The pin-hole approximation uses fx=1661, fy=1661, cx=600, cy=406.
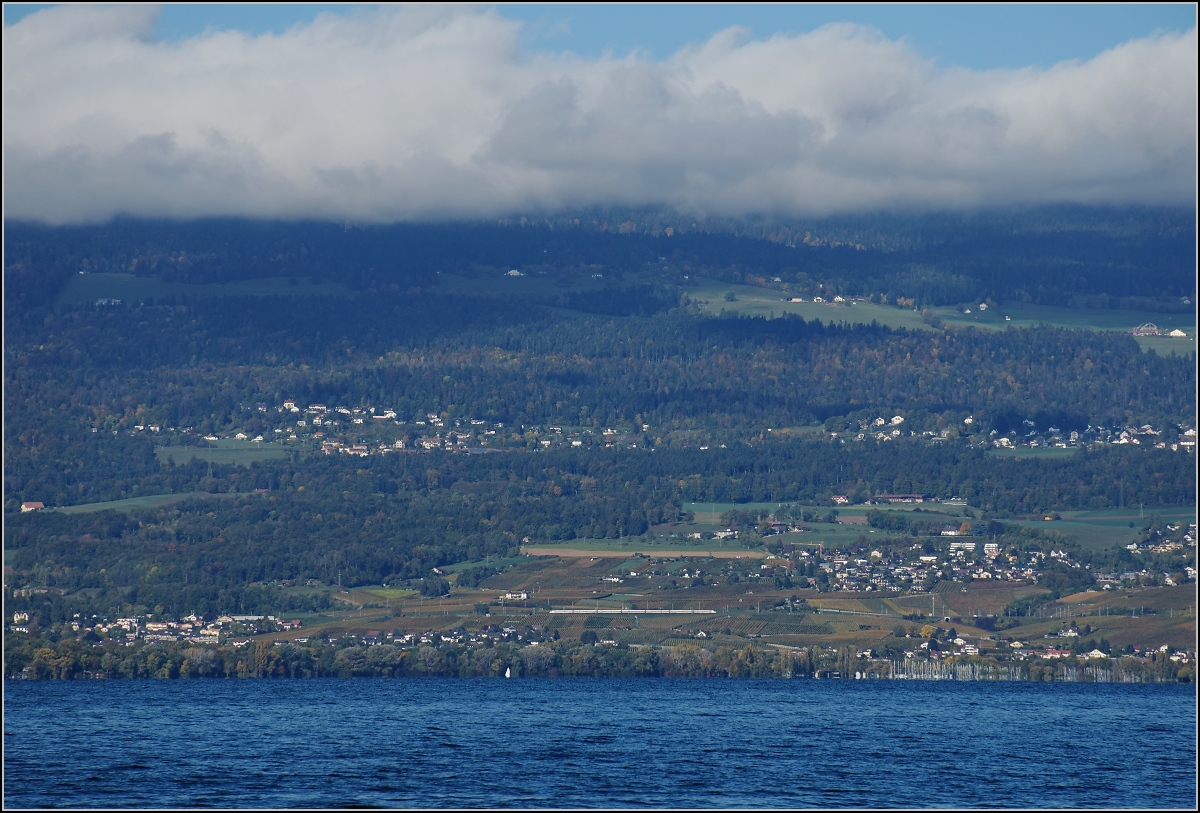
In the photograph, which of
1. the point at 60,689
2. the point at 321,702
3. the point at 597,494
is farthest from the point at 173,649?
the point at 597,494

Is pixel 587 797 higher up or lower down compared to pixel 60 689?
higher up

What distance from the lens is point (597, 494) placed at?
180 meters

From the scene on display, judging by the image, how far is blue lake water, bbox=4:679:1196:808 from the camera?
5112 centimetres

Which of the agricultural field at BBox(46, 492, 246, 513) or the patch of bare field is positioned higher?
the agricultural field at BBox(46, 492, 246, 513)

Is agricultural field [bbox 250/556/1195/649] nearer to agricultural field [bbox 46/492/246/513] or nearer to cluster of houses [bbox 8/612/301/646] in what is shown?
cluster of houses [bbox 8/612/301/646]

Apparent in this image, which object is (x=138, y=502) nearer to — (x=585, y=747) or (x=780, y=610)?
(x=780, y=610)

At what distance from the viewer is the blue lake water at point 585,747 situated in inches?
2013

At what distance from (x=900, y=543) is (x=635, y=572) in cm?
2697

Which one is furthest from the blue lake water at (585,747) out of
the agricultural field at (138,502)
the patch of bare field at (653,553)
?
the agricultural field at (138,502)

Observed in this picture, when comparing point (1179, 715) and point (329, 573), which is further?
point (329, 573)

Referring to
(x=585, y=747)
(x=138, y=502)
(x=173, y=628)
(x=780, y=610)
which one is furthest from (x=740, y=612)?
(x=138, y=502)

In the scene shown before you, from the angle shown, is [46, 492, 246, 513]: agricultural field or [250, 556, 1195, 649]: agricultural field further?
[46, 492, 246, 513]: agricultural field

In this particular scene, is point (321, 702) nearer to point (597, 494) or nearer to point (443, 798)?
point (443, 798)

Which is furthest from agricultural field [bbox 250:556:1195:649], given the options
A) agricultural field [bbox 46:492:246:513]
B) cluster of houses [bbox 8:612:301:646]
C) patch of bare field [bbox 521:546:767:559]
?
agricultural field [bbox 46:492:246:513]
